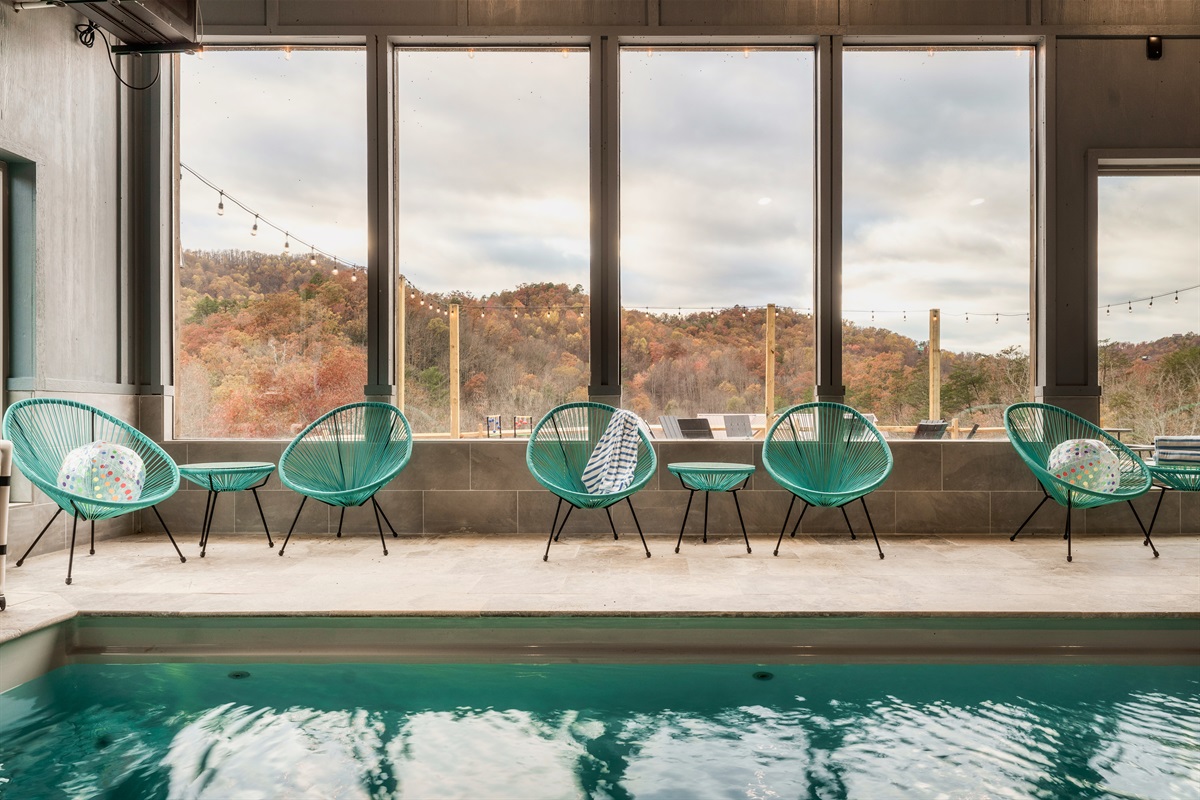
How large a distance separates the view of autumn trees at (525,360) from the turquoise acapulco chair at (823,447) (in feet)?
1.31

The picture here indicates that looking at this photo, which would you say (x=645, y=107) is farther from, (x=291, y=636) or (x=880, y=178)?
(x=291, y=636)

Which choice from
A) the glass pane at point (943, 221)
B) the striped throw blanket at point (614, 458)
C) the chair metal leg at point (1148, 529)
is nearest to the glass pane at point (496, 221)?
the striped throw blanket at point (614, 458)

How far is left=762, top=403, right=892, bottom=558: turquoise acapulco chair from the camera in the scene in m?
4.54

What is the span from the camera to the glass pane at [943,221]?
5074 mm

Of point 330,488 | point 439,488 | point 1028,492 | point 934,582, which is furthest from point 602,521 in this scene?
point 1028,492

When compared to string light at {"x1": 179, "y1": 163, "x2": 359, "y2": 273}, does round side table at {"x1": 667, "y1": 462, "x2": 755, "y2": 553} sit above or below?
below

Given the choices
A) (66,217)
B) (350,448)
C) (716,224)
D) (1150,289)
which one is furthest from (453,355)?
(1150,289)

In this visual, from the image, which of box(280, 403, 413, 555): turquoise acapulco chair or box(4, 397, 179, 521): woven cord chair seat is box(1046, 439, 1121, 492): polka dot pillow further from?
box(4, 397, 179, 521): woven cord chair seat

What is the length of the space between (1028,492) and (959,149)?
232 cm

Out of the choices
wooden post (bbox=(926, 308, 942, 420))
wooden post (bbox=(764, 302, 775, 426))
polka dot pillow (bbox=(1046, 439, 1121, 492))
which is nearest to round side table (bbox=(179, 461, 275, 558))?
wooden post (bbox=(764, 302, 775, 426))

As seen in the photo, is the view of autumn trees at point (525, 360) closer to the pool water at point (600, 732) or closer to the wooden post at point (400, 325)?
the wooden post at point (400, 325)

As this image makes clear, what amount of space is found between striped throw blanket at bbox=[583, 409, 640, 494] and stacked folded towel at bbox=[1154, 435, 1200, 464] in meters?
3.23

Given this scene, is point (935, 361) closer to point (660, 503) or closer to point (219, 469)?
point (660, 503)

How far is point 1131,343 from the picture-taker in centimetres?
506
